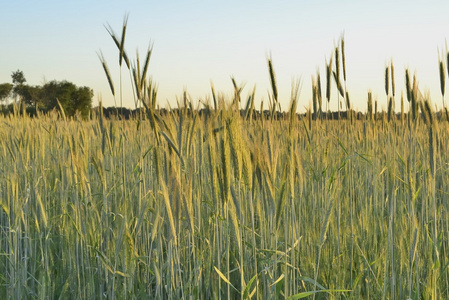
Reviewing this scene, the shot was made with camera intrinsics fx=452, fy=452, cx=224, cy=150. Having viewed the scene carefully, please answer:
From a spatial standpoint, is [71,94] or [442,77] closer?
[442,77]

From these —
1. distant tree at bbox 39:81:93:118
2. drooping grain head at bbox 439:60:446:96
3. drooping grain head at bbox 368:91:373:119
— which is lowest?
drooping grain head at bbox 368:91:373:119

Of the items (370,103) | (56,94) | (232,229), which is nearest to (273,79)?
(232,229)

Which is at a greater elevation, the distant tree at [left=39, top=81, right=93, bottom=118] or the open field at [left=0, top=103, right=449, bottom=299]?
the distant tree at [left=39, top=81, right=93, bottom=118]

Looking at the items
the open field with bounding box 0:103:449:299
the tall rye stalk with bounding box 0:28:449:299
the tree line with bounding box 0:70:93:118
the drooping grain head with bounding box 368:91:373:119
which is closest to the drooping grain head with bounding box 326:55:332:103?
the tall rye stalk with bounding box 0:28:449:299

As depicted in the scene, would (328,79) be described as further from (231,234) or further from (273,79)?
(231,234)

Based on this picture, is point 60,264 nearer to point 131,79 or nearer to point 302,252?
point 131,79

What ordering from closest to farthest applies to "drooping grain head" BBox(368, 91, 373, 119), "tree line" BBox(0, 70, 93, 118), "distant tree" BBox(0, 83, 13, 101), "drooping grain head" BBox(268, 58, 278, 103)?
"drooping grain head" BBox(268, 58, 278, 103) → "drooping grain head" BBox(368, 91, 373, 119) → "tree line" BBox(0, 70, 93, 118) → "distant tree" BBox(0, 83, 13, 101)

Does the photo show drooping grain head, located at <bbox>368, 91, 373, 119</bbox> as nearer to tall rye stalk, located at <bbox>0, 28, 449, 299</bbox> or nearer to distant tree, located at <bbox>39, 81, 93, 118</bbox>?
tall rye stalk, located at <bbox>0, 28, 449, 299</bbox>

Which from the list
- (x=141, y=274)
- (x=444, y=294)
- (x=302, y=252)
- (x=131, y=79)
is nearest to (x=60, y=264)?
(x=141, y=274)

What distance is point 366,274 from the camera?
1697 millimetres

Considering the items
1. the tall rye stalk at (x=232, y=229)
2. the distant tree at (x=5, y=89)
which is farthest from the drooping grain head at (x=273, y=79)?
the distant tree at (x=5, y=89)

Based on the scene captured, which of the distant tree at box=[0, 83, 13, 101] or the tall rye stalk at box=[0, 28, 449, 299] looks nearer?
the tall rye stalk at box=[0, 28, 449, 299]

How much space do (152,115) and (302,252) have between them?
799 millimetres

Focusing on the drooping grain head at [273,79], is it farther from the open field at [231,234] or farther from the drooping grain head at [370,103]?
A: the drooping grain head at [370,103]
